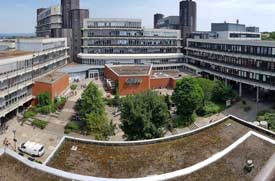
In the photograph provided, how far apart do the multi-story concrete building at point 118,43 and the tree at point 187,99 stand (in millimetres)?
34441

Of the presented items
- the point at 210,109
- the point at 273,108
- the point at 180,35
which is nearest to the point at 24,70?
the point at 210,109

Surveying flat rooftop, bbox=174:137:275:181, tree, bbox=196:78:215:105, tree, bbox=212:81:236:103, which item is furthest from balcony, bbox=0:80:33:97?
flat rooftop, bbox=174:137:275:181

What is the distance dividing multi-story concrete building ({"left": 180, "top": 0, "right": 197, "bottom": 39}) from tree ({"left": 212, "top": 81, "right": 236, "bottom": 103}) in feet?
133

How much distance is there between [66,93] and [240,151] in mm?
44090

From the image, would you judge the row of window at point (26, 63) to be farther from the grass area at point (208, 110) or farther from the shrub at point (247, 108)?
the shrub at point (247, 108)

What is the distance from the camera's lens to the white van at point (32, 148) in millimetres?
36906

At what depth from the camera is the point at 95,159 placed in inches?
840

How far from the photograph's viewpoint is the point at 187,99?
4541 centimetres

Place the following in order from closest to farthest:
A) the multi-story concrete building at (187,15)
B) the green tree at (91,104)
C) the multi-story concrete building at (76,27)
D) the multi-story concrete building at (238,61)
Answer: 1. the green tree at (91,104)
2. the multi-story concrete building at (238,61)
3. the multi-story concrete building at (76,27)
4. the multi-story concrete building at (187,15)

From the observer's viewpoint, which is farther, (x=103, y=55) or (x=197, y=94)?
(x=103, y=55)

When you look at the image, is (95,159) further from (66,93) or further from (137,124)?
(66,93)

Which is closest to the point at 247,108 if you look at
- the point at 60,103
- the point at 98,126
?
the point at 98,126

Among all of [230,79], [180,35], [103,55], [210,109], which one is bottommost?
[210,109]

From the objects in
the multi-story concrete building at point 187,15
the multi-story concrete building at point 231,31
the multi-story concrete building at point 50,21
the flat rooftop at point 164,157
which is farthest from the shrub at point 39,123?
the multi-story concrete building at point 187,15
